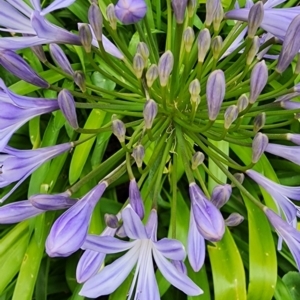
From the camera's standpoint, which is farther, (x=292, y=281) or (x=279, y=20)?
(x=292, y=281)

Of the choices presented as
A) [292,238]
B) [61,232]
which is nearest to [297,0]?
[292,238]

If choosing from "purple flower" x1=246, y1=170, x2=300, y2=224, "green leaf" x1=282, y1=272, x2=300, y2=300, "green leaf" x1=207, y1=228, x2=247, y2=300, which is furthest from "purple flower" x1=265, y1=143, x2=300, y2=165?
"green leaf" x1=282, y1=272, x2=300, y2=300

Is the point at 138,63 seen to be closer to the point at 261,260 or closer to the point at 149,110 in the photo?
the point at 149,110

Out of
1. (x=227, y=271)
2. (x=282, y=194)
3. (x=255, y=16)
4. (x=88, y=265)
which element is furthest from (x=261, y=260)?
(x=255, y=16)

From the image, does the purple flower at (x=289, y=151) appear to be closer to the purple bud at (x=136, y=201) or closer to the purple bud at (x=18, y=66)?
the purple bud at (x=136, y=201)

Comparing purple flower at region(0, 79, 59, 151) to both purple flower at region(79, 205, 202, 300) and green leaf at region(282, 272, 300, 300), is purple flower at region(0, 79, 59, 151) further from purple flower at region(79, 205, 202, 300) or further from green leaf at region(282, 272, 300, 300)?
green leaf at region(282, 272, 300, 300)

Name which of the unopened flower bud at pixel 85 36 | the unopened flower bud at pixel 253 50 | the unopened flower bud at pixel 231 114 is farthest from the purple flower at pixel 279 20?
the unopened flower bud at pixel 85 36

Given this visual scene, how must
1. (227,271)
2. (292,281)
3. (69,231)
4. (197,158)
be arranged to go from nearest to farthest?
(69,231) < (197,158) < (227,271) < (292,281)
